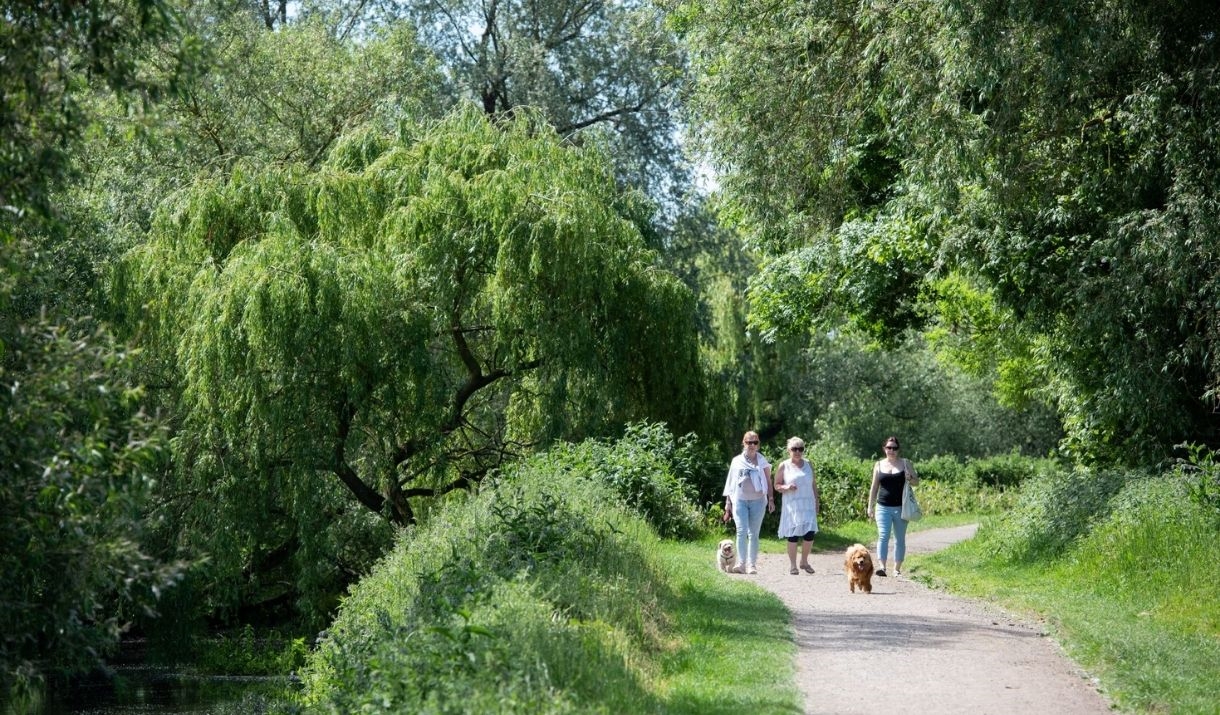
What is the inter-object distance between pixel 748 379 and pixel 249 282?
2264cm

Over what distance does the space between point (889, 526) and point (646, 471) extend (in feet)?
14.2

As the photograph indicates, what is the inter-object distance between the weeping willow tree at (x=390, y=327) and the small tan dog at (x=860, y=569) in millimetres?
7009

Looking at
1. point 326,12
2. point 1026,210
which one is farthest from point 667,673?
point 326,12

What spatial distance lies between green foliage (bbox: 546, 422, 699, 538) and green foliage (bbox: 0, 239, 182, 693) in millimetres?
9356

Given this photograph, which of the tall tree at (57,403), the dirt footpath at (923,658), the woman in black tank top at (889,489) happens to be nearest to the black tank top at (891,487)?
the woman in black tank top at (889,489)

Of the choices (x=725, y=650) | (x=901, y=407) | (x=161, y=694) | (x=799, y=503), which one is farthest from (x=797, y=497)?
(x=901, y=407)

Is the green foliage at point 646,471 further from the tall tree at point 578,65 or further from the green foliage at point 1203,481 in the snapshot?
the tall tree at point 578,65

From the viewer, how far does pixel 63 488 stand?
7.64 metres

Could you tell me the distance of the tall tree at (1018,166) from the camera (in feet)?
50.6

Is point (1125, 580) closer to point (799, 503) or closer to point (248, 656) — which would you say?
point (799, 503)

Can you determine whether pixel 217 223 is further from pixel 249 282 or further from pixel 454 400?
pixel 454 400

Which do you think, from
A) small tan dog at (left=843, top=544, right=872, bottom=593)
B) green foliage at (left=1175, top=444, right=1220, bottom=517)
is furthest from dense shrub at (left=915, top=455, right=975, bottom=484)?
small tan dog at (left=843, top=544, right=872, bottom=593)

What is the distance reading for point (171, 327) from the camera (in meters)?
20.3

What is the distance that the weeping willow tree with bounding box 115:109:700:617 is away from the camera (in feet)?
62.7
